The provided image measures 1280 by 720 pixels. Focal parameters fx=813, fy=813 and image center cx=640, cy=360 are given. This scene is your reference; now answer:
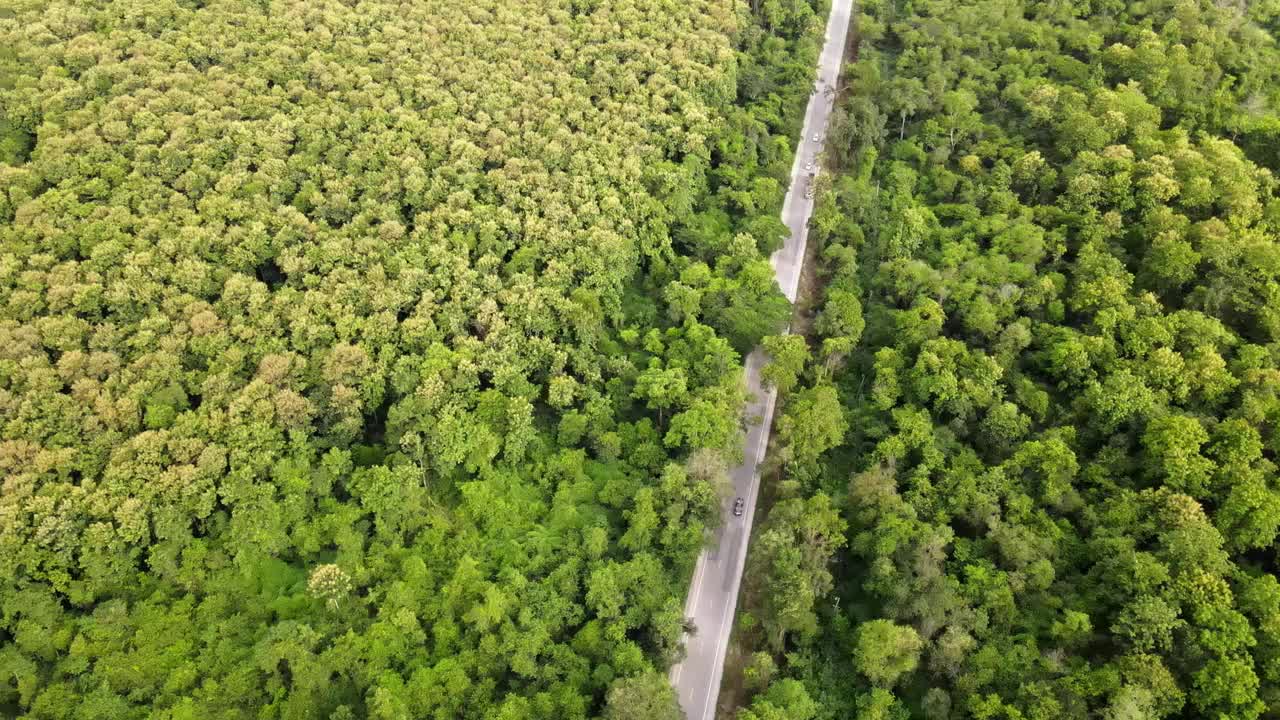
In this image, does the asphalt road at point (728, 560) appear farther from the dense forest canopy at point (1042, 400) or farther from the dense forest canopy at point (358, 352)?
the dense forest canopy at point (1042, 400)

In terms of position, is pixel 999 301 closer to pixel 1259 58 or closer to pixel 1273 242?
pixel 1273 242

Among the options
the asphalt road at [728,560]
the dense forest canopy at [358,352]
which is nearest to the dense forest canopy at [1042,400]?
the asphalt road at [728,560]

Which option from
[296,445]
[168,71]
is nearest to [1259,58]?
[296,445]

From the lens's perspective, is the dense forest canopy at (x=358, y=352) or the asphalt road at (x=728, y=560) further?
the asphalt road at (x=728, y=560)

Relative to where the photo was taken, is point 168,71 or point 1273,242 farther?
point 168,71

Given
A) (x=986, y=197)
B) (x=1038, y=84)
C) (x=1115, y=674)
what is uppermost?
(x=1038, y=84)

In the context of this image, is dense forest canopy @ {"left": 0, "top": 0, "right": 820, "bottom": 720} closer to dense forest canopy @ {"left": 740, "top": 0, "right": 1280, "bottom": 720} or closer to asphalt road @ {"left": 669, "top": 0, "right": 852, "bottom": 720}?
asphalt road @ {"left": 669, "top": 0, "right": 852, "bottom": 720}
